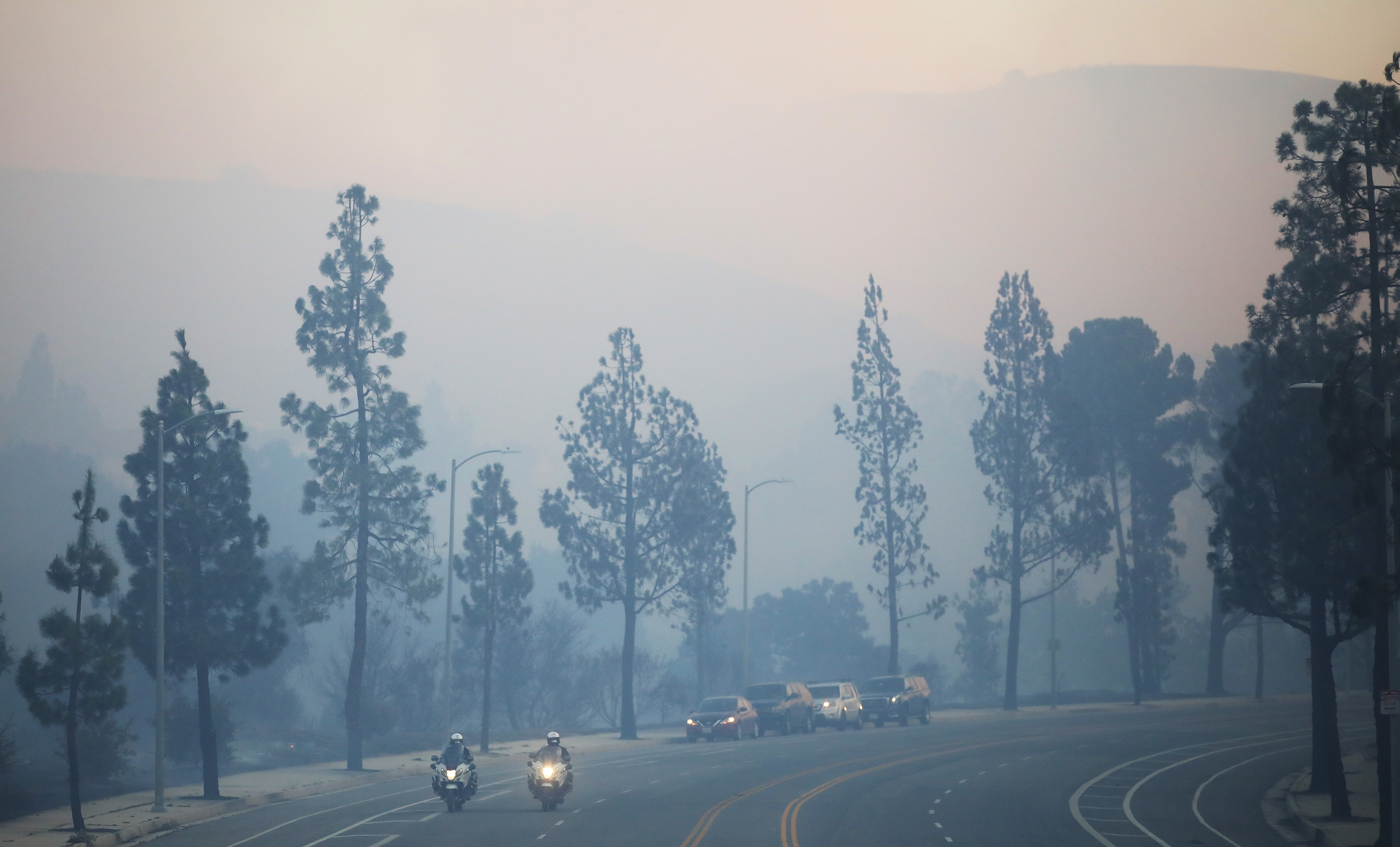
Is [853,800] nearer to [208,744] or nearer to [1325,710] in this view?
[1325,710]

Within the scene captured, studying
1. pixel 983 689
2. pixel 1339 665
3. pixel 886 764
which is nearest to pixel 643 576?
pixel 886 764

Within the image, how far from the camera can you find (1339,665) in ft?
381

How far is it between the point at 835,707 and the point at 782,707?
5016 millimetres

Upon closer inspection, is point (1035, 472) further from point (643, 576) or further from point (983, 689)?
point (983, 689)

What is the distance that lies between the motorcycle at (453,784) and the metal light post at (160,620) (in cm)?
623

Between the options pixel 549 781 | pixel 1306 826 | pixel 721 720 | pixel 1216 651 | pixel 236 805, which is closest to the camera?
pixel 1306 826

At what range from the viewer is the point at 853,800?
2952 centimetres

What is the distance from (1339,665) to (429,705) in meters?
82.5

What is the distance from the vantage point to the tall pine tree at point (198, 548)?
33.2 metres

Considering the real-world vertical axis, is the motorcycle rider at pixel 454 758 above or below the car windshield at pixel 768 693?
above

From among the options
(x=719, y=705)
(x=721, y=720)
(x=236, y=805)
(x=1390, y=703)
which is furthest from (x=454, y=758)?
(x=719, y=705)

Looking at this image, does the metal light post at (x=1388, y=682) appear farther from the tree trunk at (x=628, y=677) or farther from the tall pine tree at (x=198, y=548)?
the tree trunk at (x=628, y=677)

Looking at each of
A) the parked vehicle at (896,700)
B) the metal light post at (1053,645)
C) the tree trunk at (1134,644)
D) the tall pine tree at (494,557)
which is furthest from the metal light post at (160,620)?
the tree trunk at (1134,644)

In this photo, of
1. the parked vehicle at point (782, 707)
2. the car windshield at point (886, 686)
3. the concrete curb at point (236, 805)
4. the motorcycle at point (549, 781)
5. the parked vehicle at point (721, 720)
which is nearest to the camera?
the concrete curb at point (236, 805)
